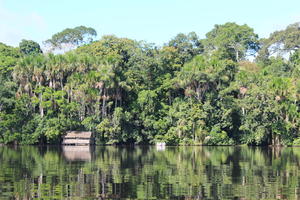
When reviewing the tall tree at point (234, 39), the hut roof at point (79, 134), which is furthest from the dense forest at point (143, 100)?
the tall tree at point (234, 39)

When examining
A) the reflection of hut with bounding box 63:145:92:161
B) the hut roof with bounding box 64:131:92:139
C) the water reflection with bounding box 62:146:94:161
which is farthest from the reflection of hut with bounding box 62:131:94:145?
the water reflection with bounding box 62:146:94:161

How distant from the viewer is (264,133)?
61250 mm

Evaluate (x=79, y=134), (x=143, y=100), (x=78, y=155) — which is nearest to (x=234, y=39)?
(x=143, y=100)

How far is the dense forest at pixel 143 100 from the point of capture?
201ft

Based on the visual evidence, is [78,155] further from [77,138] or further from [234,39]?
[234,39]

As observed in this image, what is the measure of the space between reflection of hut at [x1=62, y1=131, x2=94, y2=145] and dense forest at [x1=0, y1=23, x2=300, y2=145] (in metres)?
1.00

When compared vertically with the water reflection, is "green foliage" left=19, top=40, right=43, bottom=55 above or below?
above

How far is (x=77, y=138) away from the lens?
60.4 m

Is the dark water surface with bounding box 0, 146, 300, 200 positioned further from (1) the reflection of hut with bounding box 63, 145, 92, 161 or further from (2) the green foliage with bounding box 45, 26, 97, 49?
(2) the green foliage with bounding box 45, 26, 97, 49

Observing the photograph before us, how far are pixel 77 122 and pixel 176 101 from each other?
42.6 ft

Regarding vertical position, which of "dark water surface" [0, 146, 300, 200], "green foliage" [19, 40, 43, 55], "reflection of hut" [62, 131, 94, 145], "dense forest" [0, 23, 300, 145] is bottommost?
"dark water surface" [0, 146, 300, 200]

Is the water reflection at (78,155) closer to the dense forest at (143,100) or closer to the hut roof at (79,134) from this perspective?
the hut roof at (79,134)

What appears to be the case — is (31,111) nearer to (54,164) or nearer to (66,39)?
(54,164)

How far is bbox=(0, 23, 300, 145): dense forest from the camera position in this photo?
2406 inches
